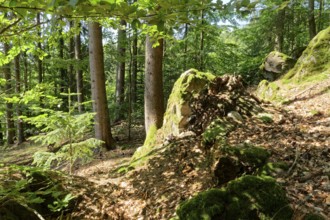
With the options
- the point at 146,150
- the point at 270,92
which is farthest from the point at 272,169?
the point at 270,92

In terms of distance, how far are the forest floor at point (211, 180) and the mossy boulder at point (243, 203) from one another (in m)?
0.21

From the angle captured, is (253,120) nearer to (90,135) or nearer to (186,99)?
(186,99)

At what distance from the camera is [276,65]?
10781 millimetres

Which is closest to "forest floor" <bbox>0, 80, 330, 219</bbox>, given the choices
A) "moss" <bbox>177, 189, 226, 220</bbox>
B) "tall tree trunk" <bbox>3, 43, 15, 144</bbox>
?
"moss" <bbox>177, 189, 226, 220</bbox>

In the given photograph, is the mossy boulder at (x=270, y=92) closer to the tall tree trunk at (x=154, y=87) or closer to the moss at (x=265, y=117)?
the moss at (x=265, y=117)

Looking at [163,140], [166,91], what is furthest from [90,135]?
[163,140]

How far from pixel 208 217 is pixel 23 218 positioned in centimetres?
235

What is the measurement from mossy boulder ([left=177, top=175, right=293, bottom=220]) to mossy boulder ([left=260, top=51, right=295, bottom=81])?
847cm

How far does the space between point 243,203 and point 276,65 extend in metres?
9.07

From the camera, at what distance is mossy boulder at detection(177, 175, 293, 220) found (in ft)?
9.19

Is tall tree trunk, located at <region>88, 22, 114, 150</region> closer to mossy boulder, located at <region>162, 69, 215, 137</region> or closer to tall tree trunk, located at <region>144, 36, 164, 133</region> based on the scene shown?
tall tree trunk, located at <region>144, 36, 164, 133</region>

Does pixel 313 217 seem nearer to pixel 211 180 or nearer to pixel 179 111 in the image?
pixel 211 180

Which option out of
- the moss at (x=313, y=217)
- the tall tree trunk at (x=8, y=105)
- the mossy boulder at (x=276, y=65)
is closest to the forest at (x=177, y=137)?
the moss at (x=313, y=217)

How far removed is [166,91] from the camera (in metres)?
13.3
